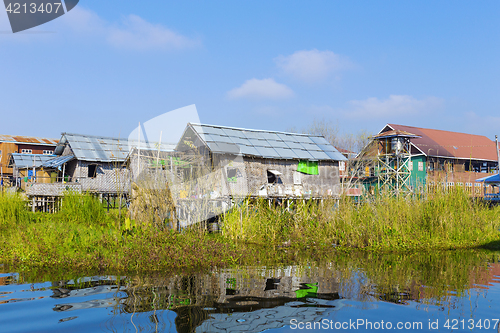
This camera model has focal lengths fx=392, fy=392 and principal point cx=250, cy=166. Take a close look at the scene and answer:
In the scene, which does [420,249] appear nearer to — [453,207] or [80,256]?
[453,207]

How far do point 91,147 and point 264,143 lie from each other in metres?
13.4

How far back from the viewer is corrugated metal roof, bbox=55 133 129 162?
26.0 meters

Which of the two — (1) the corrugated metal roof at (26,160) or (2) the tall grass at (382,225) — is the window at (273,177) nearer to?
(2) the tall grass at (382,225)

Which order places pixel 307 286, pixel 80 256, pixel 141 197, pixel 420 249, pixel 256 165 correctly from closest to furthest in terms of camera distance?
pixel 307 286 < pixel 80 256 < pixel 141 197 < pixel 420 249 < pixel 256 165

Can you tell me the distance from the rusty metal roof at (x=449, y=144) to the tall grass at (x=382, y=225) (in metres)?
19.1

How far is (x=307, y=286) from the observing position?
7.54m

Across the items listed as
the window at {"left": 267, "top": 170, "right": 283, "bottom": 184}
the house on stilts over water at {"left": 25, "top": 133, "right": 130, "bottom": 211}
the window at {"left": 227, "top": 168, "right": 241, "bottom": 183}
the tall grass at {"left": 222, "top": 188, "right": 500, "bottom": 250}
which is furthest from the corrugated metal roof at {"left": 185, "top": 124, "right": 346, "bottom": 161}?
the house on stilts over water at {"left": 25, "top": 133, "right": 130, "bottom": 211}

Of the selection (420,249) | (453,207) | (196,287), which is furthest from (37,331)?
(453,207)

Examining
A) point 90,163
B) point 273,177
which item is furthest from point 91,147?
point 273,177

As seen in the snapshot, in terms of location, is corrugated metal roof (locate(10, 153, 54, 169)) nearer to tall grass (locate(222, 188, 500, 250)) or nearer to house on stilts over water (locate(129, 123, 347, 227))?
house on stilts over water (locate(129, 123, 347, 227))

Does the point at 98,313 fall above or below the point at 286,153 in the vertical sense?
below

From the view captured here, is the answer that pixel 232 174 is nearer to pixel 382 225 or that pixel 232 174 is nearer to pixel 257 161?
pixel 257 161

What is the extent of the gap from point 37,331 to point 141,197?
5.94 m

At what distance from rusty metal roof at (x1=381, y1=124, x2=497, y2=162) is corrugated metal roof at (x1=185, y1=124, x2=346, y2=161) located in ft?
45.3
